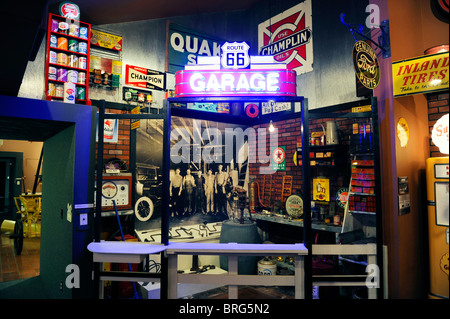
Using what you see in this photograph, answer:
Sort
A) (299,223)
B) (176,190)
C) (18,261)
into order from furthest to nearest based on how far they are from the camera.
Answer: (176,190) < (18,261) < (299,223)

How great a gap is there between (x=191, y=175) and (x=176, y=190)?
0.45 meters

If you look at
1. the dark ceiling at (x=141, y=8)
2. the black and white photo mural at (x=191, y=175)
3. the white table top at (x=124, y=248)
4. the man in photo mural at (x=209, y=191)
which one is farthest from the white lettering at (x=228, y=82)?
the man in photo mural at (x=209, y=191)

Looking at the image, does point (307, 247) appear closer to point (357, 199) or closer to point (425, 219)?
point (357, 199)

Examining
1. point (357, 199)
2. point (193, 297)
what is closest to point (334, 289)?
point (357, 199)

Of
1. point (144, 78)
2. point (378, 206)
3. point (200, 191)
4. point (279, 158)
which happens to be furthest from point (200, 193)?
point (378, 206)

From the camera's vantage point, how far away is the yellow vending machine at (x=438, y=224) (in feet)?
10.3

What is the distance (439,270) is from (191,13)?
20.3 feet

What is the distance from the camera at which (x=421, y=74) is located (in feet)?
10.0

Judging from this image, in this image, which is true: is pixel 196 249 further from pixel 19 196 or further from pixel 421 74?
pixel 19 196

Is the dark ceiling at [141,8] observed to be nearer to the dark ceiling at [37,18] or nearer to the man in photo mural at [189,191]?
the dark ceiling at [37,18]

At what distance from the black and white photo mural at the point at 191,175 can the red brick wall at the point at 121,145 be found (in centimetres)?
19

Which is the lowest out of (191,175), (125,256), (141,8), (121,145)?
(125,256)

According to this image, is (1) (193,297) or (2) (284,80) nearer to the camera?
(2) (284,80)
